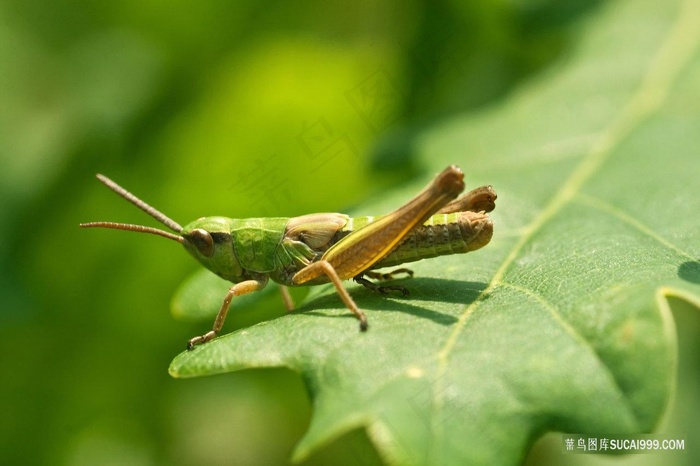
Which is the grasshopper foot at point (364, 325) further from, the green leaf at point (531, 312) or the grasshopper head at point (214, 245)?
the grasshopper head at point (214, 245)

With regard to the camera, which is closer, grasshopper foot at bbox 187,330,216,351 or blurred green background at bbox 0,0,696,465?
grasshopper foot at bbox 187,330,216,351

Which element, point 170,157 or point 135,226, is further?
point 170,157

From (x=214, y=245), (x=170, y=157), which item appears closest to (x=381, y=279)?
(x=214, y=245)

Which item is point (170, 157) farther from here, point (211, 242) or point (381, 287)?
point (381, 287)

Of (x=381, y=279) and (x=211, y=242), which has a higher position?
(x=211, y=242)

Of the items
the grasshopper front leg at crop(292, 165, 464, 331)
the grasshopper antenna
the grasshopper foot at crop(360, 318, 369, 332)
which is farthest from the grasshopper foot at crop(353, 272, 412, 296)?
the grasshopper antenna

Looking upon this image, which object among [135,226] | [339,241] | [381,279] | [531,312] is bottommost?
[531,312]

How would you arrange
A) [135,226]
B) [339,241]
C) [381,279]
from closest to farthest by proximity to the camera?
[339,241] < [381,279] < [135,226]

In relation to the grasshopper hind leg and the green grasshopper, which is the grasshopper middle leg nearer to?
the green grasshopper
